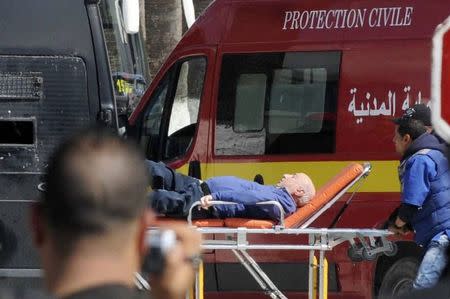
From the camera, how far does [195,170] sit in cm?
898

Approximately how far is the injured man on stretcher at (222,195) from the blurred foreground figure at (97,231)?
5017 mm

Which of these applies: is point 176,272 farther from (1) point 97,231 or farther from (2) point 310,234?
(2) point 310,234

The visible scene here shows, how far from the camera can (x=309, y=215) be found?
7.41 meters

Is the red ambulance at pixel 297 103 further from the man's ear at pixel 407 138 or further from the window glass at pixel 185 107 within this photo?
the man's ear at pixel 407 138

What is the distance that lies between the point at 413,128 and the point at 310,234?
1.01m

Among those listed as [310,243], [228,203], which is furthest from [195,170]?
[310,243]

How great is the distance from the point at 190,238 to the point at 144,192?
126mm

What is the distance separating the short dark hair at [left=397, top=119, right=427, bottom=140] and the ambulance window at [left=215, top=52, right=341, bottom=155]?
1437 mm

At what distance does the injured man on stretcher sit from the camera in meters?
7.28

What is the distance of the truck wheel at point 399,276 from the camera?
8.43 meters

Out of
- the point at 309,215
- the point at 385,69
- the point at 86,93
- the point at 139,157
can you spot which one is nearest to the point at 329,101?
the point at 385,69

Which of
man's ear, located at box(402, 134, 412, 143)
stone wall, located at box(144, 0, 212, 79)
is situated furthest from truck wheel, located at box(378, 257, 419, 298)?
stone wall, located at box(144, 0, 212, 79)

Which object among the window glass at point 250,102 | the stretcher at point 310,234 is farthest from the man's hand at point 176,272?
the window glass at point 250,102

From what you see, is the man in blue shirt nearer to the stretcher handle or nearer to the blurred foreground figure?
the stretcher handle
